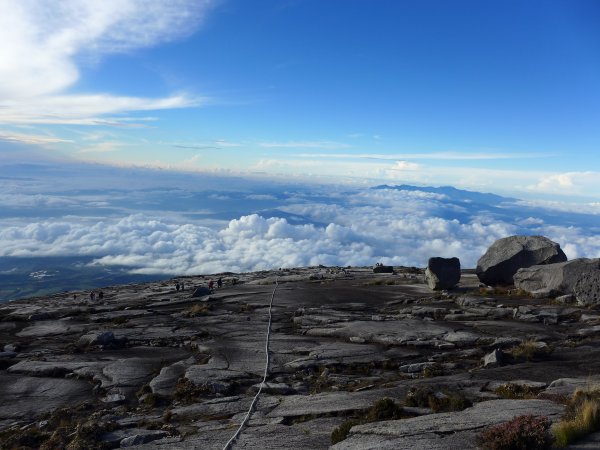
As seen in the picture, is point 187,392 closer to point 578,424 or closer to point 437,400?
point 437,400

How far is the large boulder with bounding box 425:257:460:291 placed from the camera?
3709cm

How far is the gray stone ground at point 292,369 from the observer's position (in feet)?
43.9

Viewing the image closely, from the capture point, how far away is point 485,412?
1286 cm

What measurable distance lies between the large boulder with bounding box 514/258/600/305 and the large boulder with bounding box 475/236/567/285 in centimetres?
224

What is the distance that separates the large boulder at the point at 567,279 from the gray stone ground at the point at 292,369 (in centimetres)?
117

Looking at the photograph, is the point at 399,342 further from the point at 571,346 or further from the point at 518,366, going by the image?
the point at 571,346

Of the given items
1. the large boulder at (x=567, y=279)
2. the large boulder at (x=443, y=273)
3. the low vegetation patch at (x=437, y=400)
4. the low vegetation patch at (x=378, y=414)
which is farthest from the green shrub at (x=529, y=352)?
the large boulder at (x=443, y=273)

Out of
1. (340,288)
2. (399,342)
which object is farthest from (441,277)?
(399,342)

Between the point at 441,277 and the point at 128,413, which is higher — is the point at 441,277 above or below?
above

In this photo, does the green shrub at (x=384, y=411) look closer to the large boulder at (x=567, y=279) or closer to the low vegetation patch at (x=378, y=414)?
the low vegetation patch at (x=378, y=414)

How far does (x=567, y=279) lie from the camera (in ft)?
99.2

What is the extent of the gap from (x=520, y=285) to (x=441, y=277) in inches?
244

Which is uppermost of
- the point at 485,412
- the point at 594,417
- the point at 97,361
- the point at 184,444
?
the point at 594,417

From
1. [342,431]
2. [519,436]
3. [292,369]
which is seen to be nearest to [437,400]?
[342,431]
